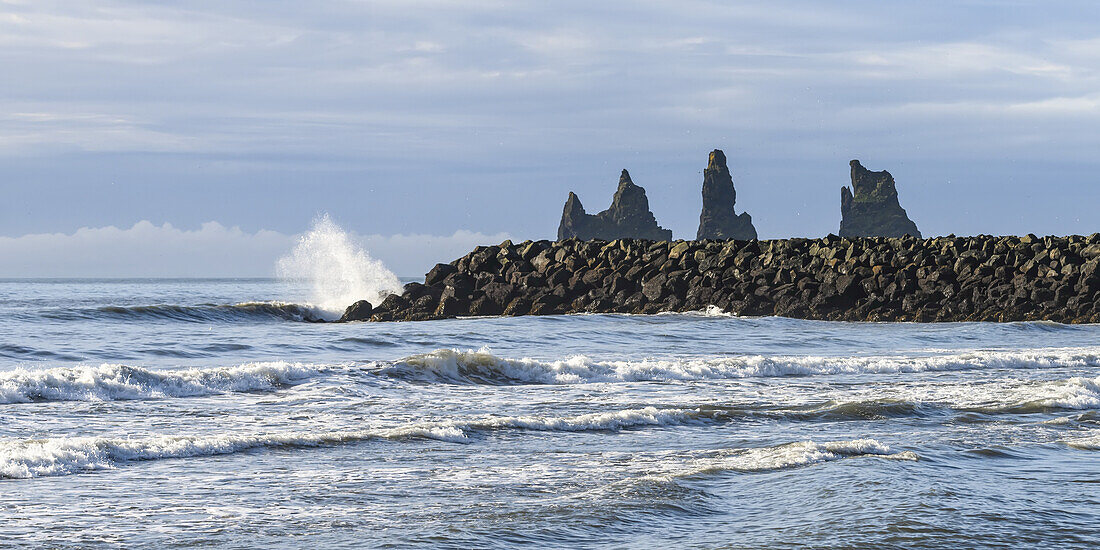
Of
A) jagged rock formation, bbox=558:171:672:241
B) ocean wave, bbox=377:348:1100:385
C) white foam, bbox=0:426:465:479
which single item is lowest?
white foam, bbox=0:426:465:479

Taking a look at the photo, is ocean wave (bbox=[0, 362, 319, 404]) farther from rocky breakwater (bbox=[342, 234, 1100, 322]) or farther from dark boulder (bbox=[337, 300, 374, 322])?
dark boulder (bbox=[337, 300, 374, 322])

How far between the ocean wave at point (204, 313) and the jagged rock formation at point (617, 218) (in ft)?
208

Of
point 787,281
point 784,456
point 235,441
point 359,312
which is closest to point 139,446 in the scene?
point 235,441

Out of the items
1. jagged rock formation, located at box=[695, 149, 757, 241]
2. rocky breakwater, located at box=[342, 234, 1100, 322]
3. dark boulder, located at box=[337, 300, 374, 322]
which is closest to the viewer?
rocky breakwater, located at box=[342, 234, 1100, 322]

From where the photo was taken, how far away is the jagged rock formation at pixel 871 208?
103 meters

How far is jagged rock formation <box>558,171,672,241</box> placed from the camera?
96.8m

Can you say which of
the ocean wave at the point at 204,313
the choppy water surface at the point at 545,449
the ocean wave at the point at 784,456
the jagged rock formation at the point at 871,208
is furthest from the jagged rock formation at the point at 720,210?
the ocean wave at the point at 784,456

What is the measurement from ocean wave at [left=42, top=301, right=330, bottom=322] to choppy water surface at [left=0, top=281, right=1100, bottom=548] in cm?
990

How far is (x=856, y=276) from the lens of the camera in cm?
3012

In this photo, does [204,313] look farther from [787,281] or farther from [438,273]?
[787,281]

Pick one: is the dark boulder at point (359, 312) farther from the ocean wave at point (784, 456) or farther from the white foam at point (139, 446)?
the ocean wave at point (784, 456)

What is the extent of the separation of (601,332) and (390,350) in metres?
5.73

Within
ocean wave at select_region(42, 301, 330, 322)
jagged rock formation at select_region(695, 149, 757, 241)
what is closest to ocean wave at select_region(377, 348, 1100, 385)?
ocean wave at select_region(42, 301, 330, 322)

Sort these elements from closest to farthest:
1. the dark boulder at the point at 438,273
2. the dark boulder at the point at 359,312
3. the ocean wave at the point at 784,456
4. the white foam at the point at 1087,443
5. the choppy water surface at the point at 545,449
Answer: the choppy water surface at the point at 545,449
the ocean wave at the point at 784,456
the white foam at the point at 1087,443
the dark boulder at the point at 359,312
the dark boulder at the point at 438,273
